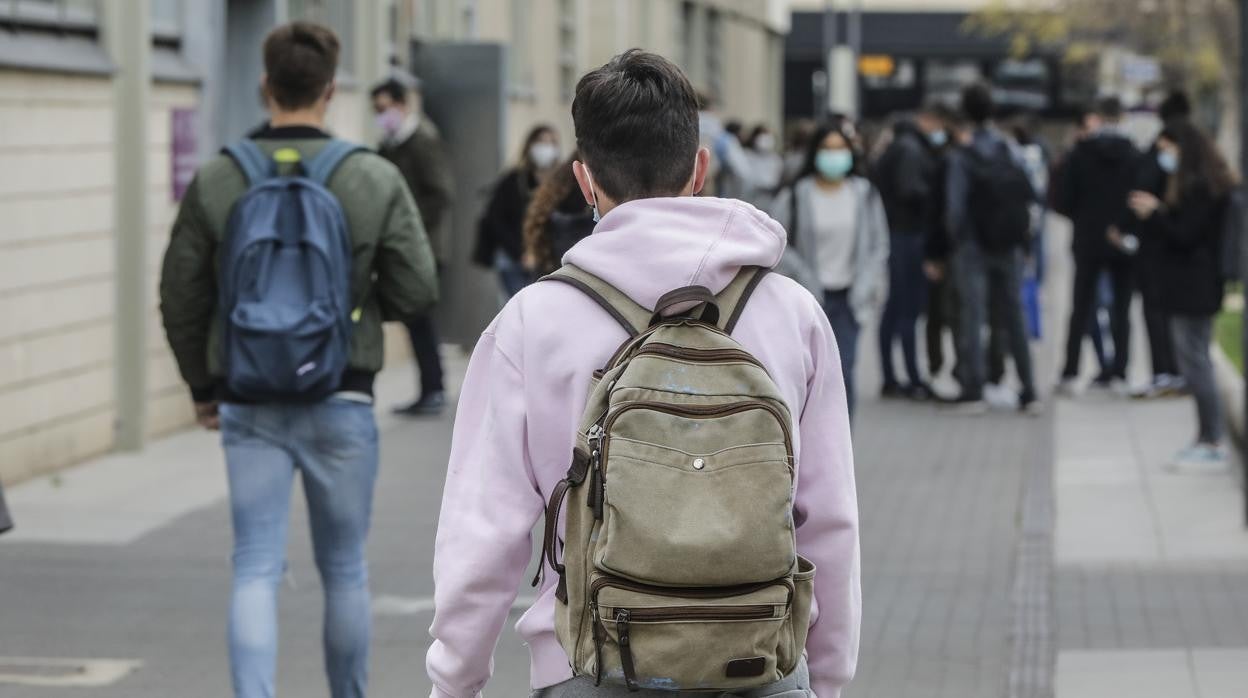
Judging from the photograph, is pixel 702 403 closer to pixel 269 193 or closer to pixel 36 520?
pixel 269 193

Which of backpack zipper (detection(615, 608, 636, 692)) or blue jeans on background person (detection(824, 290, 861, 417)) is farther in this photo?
blue jeans on background person (detection(824, 290, 861, 417))

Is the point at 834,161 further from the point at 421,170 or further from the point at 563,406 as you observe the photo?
the point at 563,406

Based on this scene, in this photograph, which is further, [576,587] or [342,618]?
[342,618]

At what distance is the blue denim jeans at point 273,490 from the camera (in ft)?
15.9

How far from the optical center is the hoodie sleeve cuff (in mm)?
5004

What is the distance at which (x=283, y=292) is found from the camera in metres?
4.84

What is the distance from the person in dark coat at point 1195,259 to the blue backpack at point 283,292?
6.71m

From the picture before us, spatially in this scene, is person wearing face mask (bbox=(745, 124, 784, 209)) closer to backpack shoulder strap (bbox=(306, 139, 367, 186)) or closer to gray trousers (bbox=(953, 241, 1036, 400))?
gray trousers (bbox=(953, 241, 1036, 400))

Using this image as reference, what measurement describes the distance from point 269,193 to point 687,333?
236 centimetres

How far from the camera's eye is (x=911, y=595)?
783 centimetres

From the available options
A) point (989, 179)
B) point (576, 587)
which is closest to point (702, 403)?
point (576, 587)

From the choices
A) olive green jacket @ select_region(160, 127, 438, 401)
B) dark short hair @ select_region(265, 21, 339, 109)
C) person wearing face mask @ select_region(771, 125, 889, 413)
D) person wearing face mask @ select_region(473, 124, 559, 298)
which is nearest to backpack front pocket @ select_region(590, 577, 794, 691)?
olive green jacket @ select_region(160, 127, 438, 401)

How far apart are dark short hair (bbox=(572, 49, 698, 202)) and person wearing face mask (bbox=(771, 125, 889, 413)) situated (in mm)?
7925

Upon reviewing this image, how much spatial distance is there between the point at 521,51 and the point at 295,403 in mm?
17637
